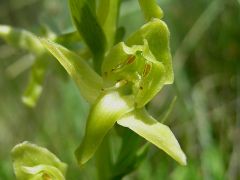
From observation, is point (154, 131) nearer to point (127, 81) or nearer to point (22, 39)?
point (127, 81)

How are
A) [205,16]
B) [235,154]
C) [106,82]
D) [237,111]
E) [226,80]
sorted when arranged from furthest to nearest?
[205,16]
[226,80]
[237,111]
[235,154]
[106,82]

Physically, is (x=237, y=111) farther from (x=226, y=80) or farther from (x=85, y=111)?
(x=85, y=111)

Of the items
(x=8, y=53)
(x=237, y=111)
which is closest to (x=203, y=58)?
(x=237, y=111)

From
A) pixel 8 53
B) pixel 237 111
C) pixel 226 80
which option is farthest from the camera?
pixel 8 53

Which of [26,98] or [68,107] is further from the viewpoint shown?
[68,107]

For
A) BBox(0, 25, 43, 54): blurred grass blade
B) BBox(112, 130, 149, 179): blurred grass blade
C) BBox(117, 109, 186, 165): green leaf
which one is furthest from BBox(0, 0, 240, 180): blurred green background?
BBox(117, 109, 186, 165): green leaf

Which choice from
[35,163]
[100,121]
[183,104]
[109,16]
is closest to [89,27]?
[109,16]
